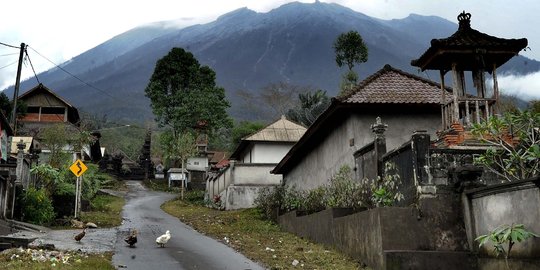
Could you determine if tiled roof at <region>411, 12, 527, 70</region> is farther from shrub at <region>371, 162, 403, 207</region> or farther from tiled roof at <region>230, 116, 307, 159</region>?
tiled roof at <region>230, 116, 307, 159</region>

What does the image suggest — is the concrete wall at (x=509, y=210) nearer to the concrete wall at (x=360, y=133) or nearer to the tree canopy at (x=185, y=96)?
the concrete wall at (x=360, y=133)

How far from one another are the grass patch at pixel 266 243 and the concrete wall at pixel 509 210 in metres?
2.85

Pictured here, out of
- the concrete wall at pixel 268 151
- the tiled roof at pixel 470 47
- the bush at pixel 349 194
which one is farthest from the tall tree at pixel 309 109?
the tiled roof at pixel 470 47

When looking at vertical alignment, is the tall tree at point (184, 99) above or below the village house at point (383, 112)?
above

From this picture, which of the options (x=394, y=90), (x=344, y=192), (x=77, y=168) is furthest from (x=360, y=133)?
(x=77, y=168)

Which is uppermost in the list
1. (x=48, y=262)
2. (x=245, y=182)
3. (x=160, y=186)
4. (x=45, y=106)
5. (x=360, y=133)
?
(x=45, y=106)

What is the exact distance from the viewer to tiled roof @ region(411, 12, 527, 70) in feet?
42.1

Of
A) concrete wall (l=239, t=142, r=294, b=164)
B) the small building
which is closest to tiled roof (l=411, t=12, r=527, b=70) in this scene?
concrete wall (l=239, t=142, r=294, b=164)

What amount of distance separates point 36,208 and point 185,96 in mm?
37772

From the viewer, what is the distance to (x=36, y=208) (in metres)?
20.0

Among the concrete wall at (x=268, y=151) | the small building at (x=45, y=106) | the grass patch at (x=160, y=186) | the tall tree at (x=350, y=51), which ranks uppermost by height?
the tall tree at (x=350, y=51)

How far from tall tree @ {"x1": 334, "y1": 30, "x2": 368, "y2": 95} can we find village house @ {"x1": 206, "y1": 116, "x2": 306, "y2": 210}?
1787cm

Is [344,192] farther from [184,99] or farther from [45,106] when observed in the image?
[184,99]

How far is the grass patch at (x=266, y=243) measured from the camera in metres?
12.0
